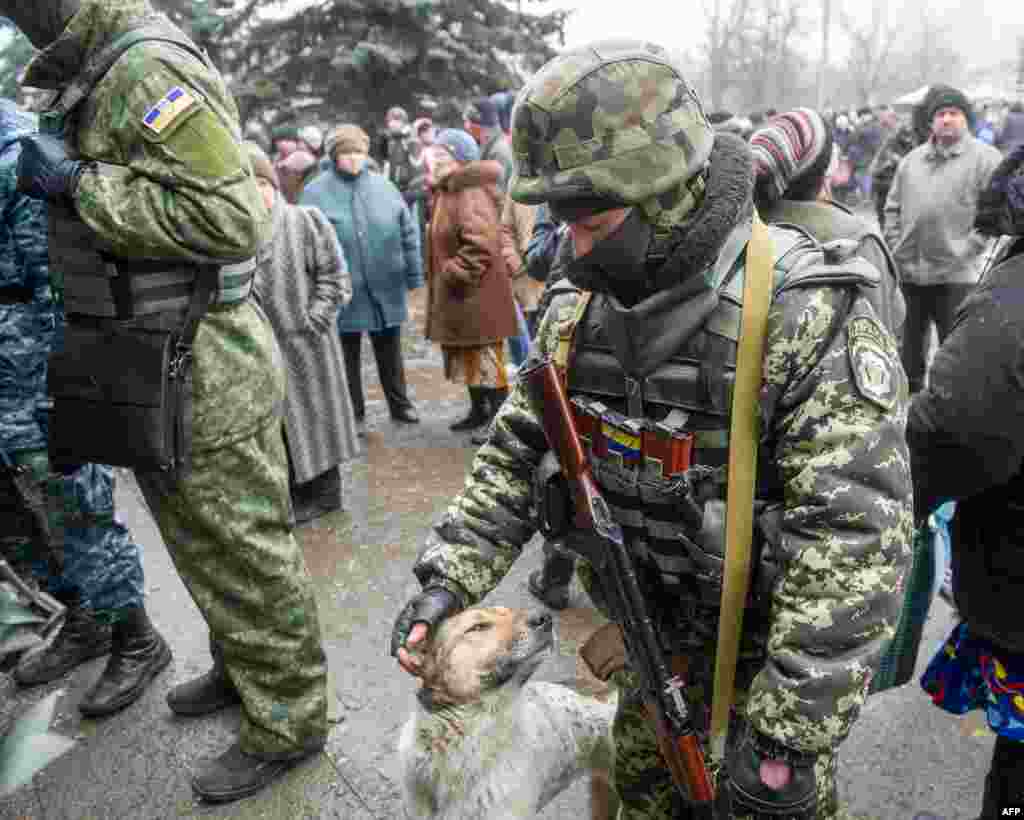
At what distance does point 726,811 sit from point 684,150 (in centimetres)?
136

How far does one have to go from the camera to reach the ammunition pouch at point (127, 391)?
2395 millimetres

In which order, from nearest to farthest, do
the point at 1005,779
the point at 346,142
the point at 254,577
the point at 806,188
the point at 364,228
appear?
the point at 1005,779 → the point at 254,577 → the point at 806,188 → the point at 346,142 → the point at 364,228

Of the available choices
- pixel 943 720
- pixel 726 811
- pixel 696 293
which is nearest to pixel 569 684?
pixel 943 720

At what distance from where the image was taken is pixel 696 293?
1.58 meters

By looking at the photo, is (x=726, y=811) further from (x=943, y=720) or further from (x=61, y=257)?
(x=61, y=257)

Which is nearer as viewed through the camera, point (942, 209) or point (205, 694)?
point (205, 694)

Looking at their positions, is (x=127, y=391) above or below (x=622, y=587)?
above

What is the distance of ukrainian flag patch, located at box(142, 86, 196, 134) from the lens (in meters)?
2.21

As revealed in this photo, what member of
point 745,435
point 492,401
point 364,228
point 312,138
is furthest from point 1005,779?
point 312,138

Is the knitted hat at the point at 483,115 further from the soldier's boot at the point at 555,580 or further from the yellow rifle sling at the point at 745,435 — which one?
the yellow rifle sling at the point at 745,435

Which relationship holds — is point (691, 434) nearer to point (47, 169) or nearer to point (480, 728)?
point (480, 728)

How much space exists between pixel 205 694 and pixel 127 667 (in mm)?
363

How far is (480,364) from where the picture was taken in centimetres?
583

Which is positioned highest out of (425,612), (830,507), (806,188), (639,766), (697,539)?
(806,188)
